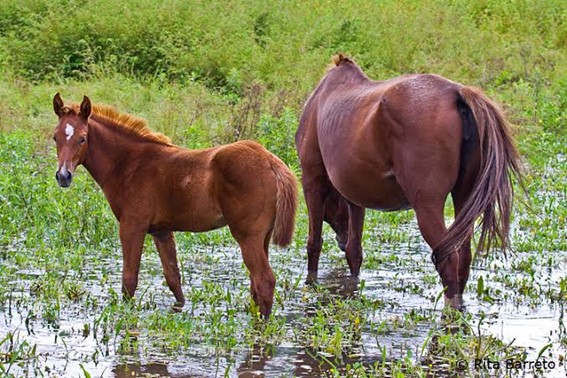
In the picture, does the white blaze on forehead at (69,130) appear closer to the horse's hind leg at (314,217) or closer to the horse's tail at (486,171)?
the horse's hind leg at (314,217)

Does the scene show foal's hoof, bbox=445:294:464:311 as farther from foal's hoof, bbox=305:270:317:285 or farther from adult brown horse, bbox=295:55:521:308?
foal's hoof, bbox=305:270:317:285

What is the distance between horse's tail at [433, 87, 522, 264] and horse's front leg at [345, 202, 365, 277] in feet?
5.34

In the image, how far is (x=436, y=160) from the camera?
705 centimetres

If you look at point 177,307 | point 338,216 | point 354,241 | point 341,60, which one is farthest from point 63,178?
point 341,60

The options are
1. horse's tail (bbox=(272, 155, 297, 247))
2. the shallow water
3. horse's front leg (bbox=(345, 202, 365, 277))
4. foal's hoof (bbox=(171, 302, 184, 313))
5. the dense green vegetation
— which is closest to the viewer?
the shallow water

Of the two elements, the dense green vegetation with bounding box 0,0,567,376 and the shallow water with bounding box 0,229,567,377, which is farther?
the dense green vegetation with bounding box 0,0,567,376

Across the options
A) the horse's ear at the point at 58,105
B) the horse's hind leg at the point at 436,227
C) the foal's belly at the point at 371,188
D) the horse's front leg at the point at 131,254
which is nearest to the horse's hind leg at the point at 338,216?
the foal's belly at the point at 371,188

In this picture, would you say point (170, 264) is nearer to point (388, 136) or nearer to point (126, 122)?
point (126, 122)

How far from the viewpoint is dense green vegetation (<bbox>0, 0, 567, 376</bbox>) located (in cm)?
661

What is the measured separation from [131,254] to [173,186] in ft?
1.74

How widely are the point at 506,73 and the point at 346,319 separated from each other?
1080 centimetres

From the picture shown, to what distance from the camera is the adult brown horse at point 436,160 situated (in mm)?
6992

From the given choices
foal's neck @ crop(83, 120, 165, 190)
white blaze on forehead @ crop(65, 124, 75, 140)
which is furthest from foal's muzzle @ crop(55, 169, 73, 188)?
foal's neck @ crop(83, 120, 165, 190)

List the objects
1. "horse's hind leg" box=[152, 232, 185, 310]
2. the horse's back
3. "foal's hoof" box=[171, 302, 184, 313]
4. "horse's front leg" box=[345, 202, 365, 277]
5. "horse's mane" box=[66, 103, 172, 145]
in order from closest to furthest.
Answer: the horse's back
"foal's hoof" box=[171, 302, 184, 313]
"horse's hind leg" box=[152, 232, 185, 310]
"horse's mane" box=[66, 103, 172, 145]
"horse's front leg" box=[345, 202, 365, 277]
